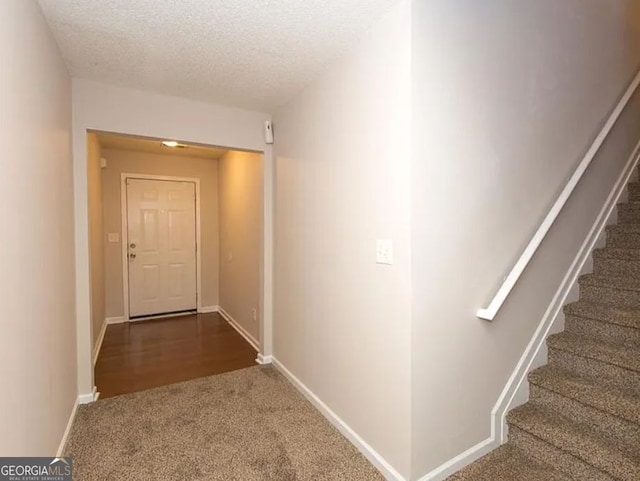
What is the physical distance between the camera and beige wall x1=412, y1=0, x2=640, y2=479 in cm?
152

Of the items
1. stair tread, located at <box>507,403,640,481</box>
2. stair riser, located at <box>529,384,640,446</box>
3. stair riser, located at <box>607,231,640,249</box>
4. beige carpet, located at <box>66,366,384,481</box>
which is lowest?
beige carpet, located at <box>66,366,384,481</box>

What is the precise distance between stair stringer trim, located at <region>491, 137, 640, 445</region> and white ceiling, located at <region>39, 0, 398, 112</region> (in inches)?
79.6

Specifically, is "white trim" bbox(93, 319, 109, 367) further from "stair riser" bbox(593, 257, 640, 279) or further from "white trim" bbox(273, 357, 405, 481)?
"stair riser" bbox(593, 257, 640, 279)

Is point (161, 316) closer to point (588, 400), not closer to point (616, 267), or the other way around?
point (588, 400)

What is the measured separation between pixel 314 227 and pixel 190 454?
1528 millimetres

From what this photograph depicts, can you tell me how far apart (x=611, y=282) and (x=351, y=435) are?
195 centimetres

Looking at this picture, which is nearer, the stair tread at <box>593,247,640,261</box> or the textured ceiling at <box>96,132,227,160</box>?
the stair tread at <box>593,247,640,261</box>

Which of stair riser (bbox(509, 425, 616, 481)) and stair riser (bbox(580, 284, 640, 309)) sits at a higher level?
stair riser (bbox(580, 284, 640, 309))

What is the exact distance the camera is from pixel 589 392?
5.66ft

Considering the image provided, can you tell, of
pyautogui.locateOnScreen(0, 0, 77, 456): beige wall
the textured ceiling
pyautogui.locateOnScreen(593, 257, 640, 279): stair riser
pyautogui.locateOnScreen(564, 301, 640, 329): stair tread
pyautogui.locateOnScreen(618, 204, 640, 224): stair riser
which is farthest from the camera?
the textured ceiling

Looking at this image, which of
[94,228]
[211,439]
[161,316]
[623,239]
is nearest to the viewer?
[211,439]

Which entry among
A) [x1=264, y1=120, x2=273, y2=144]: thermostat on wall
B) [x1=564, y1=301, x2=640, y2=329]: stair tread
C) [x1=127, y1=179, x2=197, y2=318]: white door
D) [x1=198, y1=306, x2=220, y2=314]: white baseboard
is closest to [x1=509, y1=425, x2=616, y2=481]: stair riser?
[x1=564, y1=301, x2=640, y2=329]: stair tread

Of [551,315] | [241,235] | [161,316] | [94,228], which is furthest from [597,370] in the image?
[161,316]

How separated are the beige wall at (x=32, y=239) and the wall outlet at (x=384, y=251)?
1.49m
